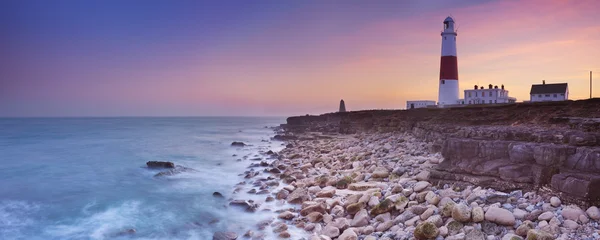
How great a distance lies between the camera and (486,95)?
3319 centimetres

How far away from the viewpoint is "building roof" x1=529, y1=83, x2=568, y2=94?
101 feet

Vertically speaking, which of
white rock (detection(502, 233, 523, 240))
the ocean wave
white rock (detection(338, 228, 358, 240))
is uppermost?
white rock (detection(502, 233, 523, 240))

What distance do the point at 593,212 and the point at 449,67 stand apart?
79.6 feet

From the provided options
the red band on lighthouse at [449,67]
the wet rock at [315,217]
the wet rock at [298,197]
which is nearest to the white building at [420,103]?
the red band on lighthouse at [449,67]

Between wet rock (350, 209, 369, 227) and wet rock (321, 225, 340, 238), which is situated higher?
wet rock (350, 209, 369, 227)

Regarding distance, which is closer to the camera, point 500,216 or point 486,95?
point 500,216

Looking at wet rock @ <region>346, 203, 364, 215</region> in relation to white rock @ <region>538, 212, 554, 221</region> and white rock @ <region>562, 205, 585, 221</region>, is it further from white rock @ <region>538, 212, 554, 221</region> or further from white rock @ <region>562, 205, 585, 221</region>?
white rock @ <region>562, 205, 585, 221</region>

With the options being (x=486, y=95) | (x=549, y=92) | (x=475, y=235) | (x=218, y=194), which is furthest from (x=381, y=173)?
(x=549, y=92)

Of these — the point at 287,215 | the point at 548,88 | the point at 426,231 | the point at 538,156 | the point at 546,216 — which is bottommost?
the point at 287,215

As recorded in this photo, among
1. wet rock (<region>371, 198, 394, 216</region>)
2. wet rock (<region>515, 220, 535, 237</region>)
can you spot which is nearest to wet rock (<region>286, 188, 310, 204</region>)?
wet rock (<region>371, 198, 394, 216</region>)

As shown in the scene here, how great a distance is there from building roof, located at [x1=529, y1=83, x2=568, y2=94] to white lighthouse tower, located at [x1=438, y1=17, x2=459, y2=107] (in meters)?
10.3

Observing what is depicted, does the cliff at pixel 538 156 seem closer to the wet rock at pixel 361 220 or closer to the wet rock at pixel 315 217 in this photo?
the wet rock at pixel 361 220

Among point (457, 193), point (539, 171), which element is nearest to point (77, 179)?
point (457, 193)

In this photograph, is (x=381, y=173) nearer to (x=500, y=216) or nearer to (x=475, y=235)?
(x=500, y=216)
